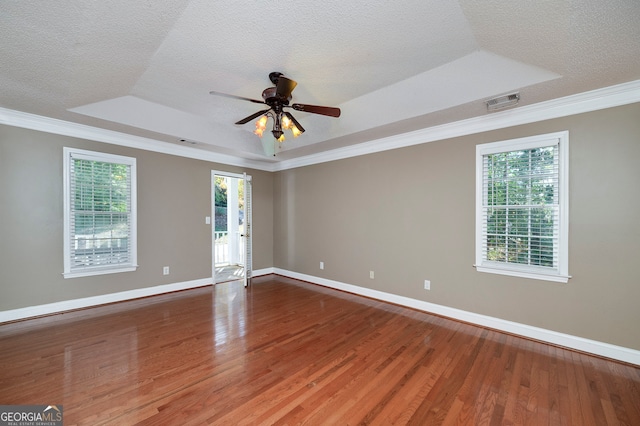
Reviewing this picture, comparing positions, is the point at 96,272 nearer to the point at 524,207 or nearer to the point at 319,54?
the point at 319,54

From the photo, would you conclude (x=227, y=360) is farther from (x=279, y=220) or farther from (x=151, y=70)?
(x=279, y=220)

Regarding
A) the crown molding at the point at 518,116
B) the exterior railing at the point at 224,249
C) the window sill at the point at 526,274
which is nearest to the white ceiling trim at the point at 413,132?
the crown molding at the point at 518,116

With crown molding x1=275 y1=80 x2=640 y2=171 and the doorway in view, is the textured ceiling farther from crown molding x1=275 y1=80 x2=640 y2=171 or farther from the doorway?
the doorway

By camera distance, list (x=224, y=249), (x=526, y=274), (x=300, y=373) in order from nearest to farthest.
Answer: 1. (x=300, y=373)
2. (x=526, y=274)
3. (x=224, y=249)

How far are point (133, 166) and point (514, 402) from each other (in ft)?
18.4

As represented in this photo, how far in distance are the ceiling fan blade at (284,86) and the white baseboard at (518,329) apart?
341 cm

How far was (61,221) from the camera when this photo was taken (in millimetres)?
3689

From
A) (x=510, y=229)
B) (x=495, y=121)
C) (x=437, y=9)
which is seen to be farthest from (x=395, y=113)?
(x=510, y=229)

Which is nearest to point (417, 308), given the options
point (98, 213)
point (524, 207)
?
point (524, 207)

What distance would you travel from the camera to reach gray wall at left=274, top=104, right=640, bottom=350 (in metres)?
2.59

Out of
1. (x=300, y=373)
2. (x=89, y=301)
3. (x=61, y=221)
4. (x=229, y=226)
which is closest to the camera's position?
(x=300, y=373)

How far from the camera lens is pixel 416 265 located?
3980 mm

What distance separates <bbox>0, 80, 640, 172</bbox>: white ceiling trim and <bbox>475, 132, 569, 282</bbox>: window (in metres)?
0.27

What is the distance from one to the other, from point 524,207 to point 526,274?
2.60ft
